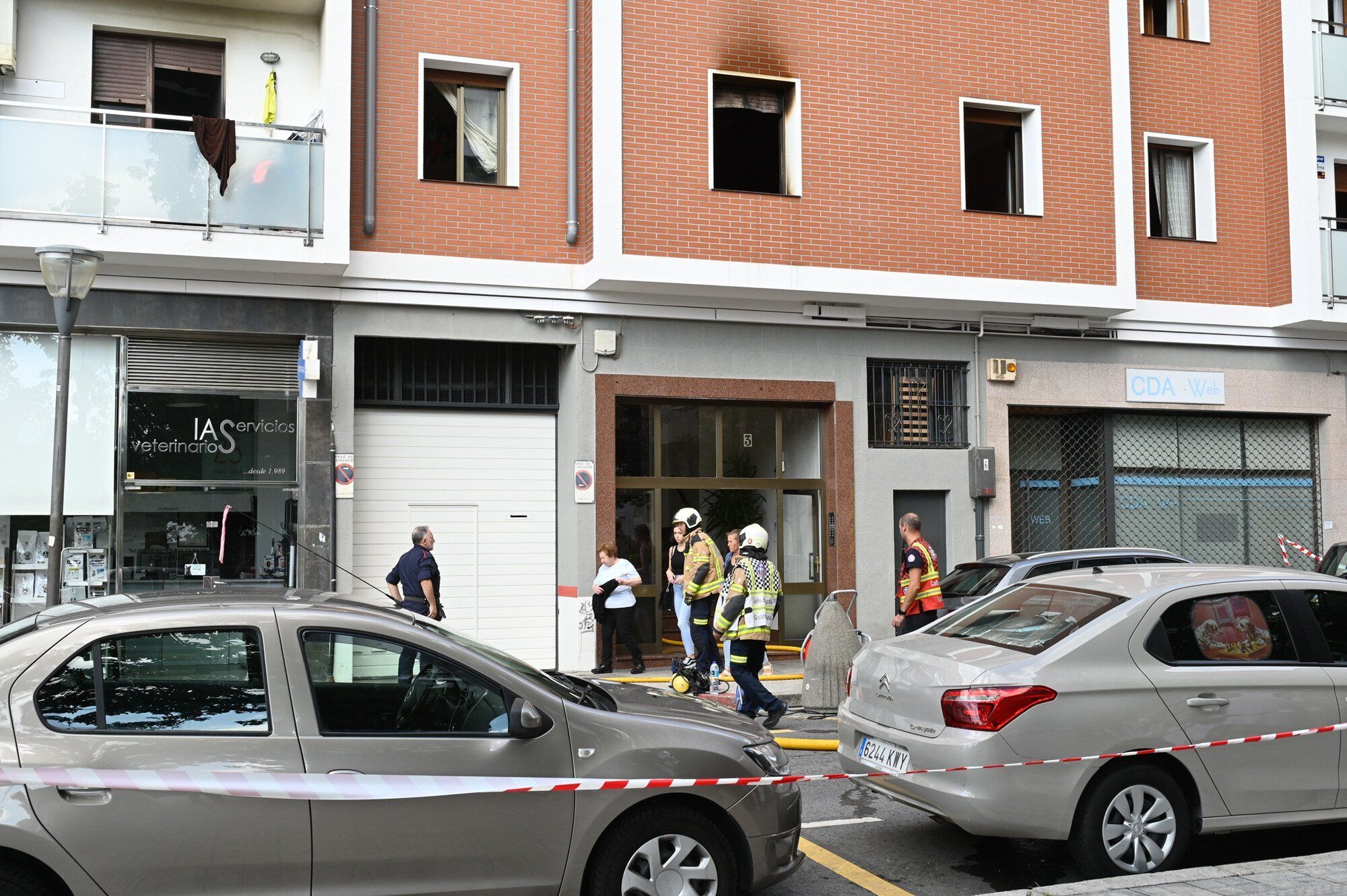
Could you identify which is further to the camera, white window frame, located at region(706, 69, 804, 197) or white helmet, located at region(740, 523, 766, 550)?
white window frame, located at region(706, 69, 804, 197)

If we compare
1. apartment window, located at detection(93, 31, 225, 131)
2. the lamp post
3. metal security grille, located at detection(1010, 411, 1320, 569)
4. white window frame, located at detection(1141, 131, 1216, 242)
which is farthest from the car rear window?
white window frame, located at detection(1141, 131, 1216, 242)

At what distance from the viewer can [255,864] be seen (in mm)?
4508

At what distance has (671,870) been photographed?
5059mm

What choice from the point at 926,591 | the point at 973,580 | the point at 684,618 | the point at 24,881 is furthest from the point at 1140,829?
the point at 684,618

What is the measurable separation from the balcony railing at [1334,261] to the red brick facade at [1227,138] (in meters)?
0.47

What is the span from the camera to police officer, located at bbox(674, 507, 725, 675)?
1208 cm

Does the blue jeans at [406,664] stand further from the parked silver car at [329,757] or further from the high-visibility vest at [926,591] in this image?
the high-visibility vest at [926,591]

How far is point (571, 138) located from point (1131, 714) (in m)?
10.4

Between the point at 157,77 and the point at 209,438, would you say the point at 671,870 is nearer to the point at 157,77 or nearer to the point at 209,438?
the point at 209,438

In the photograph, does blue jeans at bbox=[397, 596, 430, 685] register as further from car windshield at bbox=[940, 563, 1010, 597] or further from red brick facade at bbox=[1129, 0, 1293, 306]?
red brick facade at bbox=[1129, 0, 1293, 306]

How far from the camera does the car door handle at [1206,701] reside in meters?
6.04

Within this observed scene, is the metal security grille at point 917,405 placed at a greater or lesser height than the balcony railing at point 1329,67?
lesser

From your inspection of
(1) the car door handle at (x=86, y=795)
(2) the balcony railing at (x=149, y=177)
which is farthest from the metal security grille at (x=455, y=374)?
(1) the car door handle at (x=86, y=795)

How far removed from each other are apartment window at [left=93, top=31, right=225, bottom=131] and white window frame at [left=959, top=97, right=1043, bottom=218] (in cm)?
924
